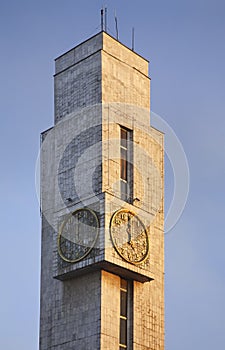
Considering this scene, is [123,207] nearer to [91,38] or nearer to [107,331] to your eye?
[107,331]

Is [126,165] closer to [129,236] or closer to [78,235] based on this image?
[129,236]

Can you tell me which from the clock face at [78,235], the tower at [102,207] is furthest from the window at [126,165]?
the clock face at [78,235]

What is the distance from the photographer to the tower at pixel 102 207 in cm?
4953

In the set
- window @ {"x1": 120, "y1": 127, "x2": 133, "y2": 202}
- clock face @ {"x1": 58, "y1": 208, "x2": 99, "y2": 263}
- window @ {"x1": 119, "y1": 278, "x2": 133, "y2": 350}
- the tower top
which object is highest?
the tower top

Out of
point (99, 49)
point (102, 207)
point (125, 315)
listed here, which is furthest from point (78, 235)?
point (99, 49)

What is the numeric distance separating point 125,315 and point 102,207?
19.2ft

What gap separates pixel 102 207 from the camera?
49.9 m

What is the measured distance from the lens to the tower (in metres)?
49.5

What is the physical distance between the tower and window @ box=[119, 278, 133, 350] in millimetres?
57

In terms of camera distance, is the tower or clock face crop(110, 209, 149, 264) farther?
clock face crop(110, 209, 149, 264)

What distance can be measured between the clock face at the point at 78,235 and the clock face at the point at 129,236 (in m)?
1.09

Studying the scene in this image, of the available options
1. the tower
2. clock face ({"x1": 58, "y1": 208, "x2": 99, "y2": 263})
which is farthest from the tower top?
clock face ({"x1": 58, "y1": 208, "x2": 99, "y2": 263})

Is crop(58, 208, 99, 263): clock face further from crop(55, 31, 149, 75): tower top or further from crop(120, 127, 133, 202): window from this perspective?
crop(55, 31, 149, 75): tower top

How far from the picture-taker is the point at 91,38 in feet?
180
